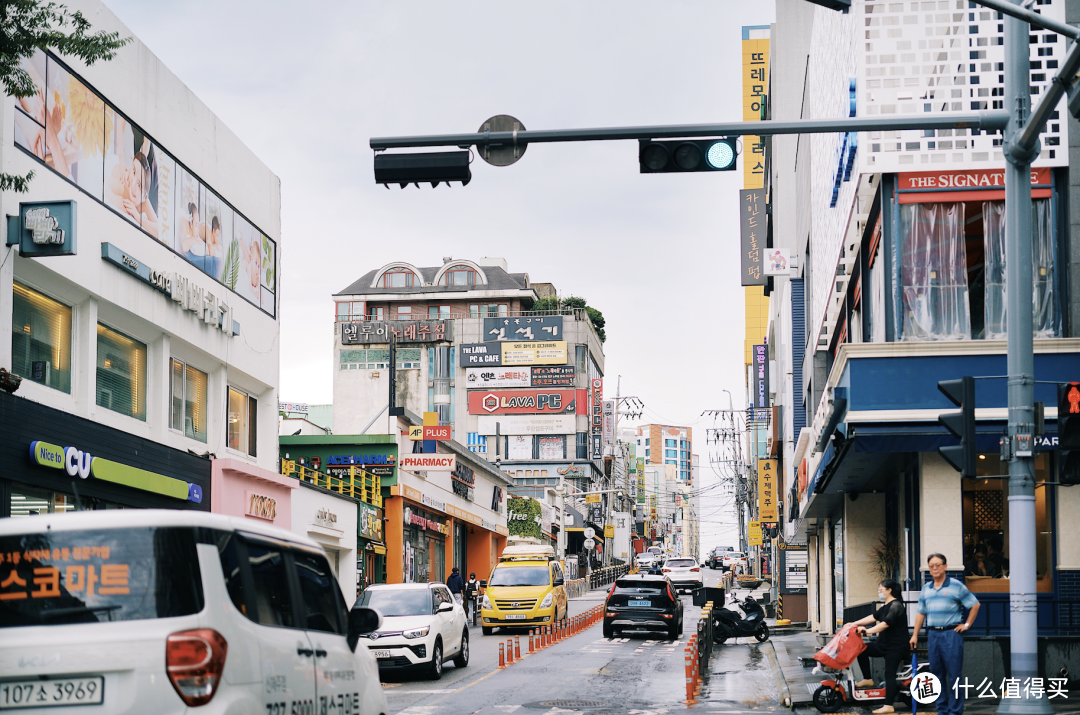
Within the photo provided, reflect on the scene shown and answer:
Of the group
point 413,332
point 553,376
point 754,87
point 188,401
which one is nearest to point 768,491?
point 754,87

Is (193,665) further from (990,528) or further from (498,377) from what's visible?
(498,377)

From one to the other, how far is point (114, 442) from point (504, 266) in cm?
9244

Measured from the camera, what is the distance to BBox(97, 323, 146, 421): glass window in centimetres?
2144

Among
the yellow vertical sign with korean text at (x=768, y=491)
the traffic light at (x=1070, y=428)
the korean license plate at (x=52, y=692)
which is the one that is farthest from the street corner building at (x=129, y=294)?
the yellow vertical sign with korean text at (x=768, y=491)

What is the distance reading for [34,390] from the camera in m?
18.7

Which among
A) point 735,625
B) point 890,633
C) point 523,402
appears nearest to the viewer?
point 890,633

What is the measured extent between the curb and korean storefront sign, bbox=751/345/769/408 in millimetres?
44605

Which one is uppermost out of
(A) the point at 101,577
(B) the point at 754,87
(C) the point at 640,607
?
(B) the point at 754,87

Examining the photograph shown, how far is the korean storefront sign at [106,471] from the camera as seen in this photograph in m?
18.2

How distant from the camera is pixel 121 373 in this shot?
22219 millimetres

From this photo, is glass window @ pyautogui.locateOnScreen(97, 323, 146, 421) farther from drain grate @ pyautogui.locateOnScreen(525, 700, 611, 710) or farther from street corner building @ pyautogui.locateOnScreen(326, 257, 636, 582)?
street corner building @ pyautogui.locateOnScreen(326, 257, 636, 582)

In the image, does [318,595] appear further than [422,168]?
Result: No

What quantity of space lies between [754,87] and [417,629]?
56.8 metres

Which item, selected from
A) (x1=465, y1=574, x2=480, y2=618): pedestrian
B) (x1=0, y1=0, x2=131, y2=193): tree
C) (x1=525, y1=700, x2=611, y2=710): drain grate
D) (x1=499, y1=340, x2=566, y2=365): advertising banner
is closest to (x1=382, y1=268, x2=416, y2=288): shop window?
(x1=499, y1=340, x2=566, y2=365): advertising banner
